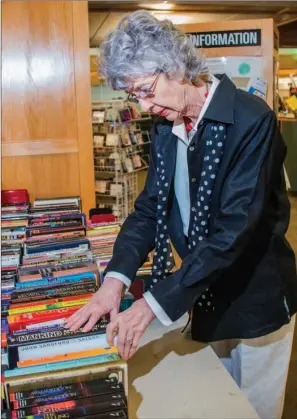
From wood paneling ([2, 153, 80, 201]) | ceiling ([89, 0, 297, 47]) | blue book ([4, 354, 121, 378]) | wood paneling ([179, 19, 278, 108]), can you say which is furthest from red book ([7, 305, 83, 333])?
ceiling ([89, 0, 297, 47])

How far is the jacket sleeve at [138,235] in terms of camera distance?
3.93 ft

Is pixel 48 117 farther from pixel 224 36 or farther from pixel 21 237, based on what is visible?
pixel 224 36

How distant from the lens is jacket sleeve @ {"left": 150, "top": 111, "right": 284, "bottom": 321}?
100 cm

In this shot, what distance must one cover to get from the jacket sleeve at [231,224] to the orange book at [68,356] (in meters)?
0.15

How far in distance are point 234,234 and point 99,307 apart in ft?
1.09

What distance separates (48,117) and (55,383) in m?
1.84

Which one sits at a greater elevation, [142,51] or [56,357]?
[142,51]

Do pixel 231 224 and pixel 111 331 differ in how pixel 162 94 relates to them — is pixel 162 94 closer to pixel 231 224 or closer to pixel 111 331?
pixel 231 224

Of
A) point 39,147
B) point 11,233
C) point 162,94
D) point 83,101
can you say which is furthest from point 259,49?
point 162,94

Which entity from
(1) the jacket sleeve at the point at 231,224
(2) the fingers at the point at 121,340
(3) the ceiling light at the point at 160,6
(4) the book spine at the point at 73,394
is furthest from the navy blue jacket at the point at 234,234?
(3) the ceiling light at the point at 160,6

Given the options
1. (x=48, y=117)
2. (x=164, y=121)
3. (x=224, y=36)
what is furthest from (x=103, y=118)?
(x=164, y=121)

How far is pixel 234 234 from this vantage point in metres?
1.00

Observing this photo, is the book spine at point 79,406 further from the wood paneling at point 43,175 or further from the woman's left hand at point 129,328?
the wood paneling at point 43,175

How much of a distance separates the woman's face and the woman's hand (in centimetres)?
42
